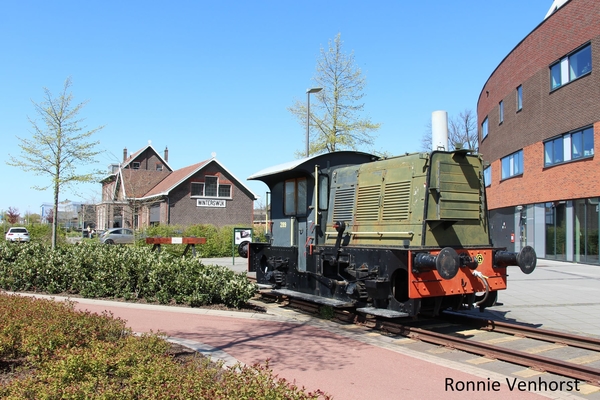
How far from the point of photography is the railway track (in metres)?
6.35

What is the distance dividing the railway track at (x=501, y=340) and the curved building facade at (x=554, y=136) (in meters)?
15.2

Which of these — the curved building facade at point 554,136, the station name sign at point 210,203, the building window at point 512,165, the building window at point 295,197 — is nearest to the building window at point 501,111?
the curved building facade at point 554,136

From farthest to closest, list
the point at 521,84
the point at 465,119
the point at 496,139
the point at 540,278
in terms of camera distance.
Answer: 1. the point at 465,119
2. the point at 496,139
3. the point at 521,84
4. the point at 540,278

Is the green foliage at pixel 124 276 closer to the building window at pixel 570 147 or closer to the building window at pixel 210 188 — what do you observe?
the building window at pixel 570 147

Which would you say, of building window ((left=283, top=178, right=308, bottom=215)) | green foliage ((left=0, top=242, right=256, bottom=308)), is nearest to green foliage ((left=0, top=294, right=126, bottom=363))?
green foliage ((left=0, top=242, right=256, bottom=308))

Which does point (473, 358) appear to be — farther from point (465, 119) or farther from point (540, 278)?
point (465, 119)

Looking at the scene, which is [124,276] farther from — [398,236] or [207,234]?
[207,234]

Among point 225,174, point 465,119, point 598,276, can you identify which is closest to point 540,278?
point 598,276

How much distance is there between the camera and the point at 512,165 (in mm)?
29438

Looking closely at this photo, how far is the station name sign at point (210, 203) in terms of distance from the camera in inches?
1601

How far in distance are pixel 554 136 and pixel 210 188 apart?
2637cm

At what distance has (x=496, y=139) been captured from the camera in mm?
32219

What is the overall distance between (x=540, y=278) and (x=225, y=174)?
2916 cm

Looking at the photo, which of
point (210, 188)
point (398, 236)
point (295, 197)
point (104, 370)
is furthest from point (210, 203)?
point (104, 370)
